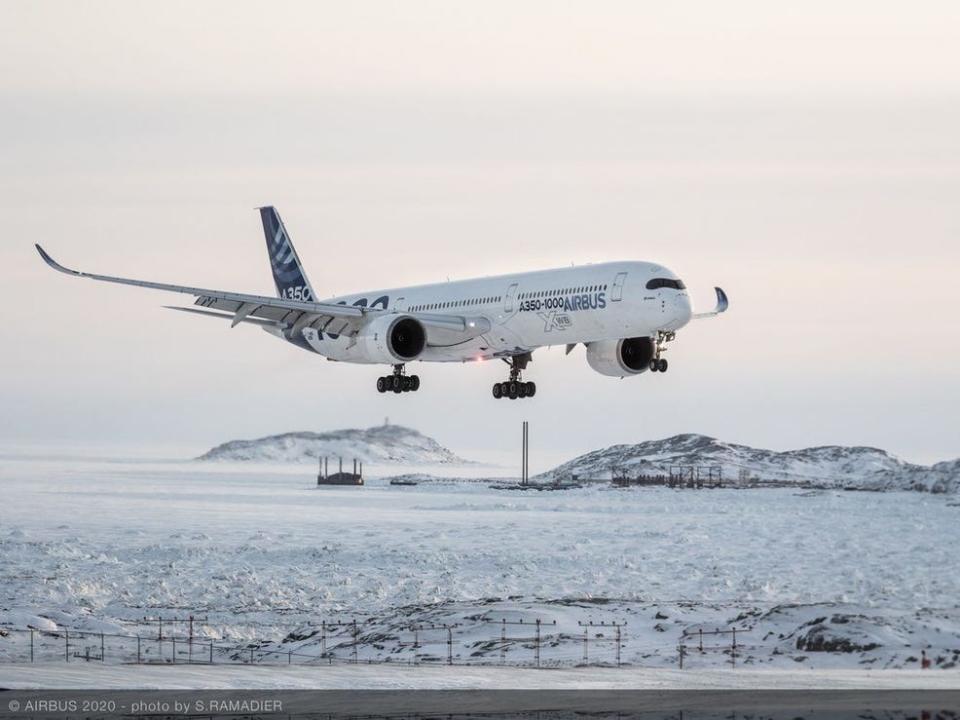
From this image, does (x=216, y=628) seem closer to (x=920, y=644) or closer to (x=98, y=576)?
(x=98, y=576)

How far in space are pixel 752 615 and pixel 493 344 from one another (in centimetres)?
4003

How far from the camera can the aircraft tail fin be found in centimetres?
12419

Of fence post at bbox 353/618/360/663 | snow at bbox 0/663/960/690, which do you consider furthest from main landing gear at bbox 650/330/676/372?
fence post at bbox 353/618/360/663

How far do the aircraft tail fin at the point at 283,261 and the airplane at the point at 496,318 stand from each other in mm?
12869

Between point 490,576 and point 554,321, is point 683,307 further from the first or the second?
point 490,576

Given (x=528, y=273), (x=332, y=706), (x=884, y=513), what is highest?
(x=528, y=273)

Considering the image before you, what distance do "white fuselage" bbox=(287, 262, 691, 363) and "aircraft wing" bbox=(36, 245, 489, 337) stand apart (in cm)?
70

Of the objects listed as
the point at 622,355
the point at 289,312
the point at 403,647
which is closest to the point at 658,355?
the point at 622,355

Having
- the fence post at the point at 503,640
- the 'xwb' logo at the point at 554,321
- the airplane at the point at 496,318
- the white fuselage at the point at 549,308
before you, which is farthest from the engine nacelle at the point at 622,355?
the fence post at the point at 503,640

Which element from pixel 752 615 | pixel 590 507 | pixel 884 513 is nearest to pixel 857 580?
pixel 752 615

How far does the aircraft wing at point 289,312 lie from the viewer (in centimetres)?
9931

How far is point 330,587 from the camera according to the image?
148m

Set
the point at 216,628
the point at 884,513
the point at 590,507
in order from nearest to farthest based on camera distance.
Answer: the point at 216,628
the point at 884,513
the point at 590,507

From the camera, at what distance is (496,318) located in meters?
98.4
